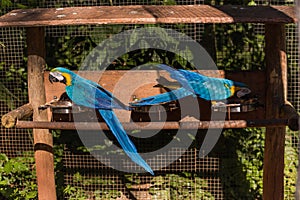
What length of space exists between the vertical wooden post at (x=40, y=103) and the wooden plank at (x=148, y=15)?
0.13 meters

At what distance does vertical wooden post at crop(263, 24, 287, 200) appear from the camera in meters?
2.05

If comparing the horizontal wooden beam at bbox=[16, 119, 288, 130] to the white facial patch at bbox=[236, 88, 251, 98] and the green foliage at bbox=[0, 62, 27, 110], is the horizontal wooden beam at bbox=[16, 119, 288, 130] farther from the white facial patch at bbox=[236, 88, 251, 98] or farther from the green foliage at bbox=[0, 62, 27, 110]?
the green foliage at bbox=[0, 62, 27, 110]

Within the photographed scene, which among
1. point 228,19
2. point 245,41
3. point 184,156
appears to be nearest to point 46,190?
point 184,156

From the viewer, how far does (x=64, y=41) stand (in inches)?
106

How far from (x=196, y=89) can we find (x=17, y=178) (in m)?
1.27

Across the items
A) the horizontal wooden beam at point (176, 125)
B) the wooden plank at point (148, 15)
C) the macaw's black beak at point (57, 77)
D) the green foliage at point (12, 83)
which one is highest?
the wooden plank at point (148, 15)

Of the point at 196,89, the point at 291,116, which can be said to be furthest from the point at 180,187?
the point at 291,116

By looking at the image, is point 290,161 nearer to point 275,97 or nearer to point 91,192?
point 275,97

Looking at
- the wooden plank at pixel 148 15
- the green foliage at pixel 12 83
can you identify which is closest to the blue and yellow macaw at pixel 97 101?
the wooden plank at pixel 148 15

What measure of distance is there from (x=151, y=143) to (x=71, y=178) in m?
0.48

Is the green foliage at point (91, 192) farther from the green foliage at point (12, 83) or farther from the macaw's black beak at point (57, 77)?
the macaw's black beak at point (57, 77)

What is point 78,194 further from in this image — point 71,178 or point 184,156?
point 184,156

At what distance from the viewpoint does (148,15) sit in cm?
187

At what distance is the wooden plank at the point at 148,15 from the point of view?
71.9 inches
